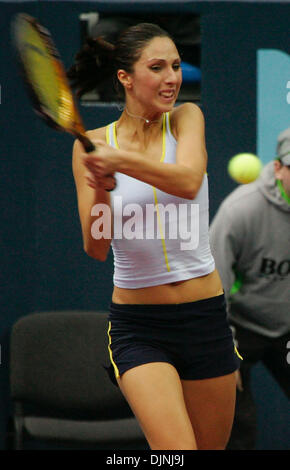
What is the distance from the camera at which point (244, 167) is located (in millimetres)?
3369

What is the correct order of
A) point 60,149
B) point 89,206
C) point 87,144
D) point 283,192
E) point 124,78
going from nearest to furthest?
point 87,144, point 89,206, point 124,78, point 283,192, point 60,149

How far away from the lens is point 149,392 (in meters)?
1.81

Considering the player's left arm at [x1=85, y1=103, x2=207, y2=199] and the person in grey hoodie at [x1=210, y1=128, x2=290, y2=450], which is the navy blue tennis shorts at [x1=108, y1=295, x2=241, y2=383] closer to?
the player's left arm at [x1=85, y1=103, x2=207, y2=199]

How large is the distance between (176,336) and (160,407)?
210mm

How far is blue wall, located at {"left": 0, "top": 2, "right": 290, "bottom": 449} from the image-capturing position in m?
3.26

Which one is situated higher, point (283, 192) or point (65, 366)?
point (283, 192)

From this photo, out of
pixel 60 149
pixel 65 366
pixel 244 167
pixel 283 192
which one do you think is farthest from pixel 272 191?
pixel 65 366

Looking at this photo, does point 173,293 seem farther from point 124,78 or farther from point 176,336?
point 124,78

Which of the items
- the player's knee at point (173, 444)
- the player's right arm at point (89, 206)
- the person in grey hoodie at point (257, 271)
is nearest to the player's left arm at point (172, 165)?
the player's right arm at point (89, 206)

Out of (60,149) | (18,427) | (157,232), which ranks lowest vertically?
(18,427)

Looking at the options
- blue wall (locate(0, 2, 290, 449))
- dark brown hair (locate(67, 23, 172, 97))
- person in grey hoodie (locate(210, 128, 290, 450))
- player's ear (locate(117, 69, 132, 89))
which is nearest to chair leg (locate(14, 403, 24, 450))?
blue wall (locate(0, 2, 290, 449))

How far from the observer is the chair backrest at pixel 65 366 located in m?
3.12
